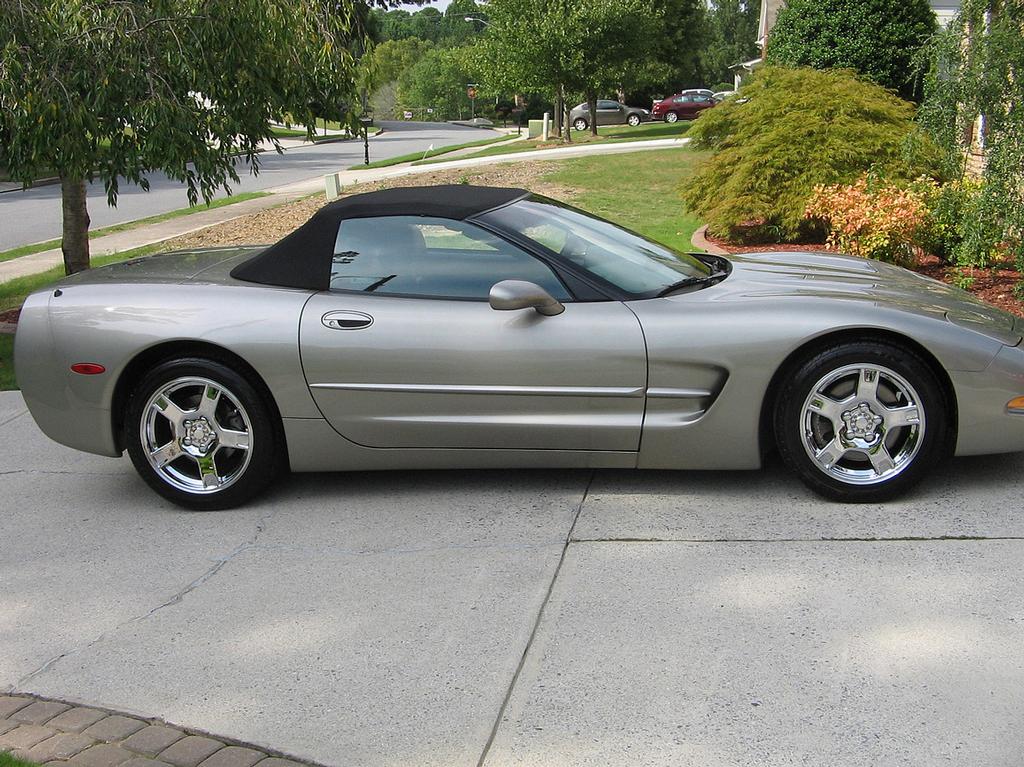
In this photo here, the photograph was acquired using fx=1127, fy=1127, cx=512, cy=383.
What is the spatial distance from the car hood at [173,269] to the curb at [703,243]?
20.1ft

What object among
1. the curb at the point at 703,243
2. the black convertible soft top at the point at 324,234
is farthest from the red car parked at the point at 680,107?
the black convertible soft top at the point at 324,234

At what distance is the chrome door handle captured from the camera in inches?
194

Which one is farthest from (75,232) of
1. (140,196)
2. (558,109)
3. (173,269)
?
(558,109)

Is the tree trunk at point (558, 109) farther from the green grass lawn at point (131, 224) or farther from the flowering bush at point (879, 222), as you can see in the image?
the flowering bush at point (879, 222)

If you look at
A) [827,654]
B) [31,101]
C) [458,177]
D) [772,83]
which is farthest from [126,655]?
[458,177]

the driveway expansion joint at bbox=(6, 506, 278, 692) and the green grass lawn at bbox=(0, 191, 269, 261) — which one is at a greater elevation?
the driveway expansion joint at bbox=(6, 506, 278, 692)

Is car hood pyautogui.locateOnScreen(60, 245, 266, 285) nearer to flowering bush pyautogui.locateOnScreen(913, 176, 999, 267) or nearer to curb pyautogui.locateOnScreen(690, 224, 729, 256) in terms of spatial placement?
flowering bush pyautogui.locateOnScreen(913, 176, 999, 267)

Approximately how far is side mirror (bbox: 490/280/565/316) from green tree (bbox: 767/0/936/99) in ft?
51.5

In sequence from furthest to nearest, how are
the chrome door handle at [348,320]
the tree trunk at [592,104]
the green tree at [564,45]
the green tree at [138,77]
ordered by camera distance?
the tree trunk at [592,104] < the green tree at [564,45] < the green tree at [138,77] < the chrome door handle at [348,320]

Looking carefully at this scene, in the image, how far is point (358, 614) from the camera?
4020 millimetres

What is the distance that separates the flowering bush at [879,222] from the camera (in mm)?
9656

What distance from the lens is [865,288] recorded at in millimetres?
4973

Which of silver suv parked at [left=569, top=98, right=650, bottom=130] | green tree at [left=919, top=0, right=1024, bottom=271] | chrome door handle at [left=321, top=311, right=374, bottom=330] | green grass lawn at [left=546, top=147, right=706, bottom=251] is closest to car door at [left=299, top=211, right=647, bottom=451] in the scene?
chrome door handle at [left=321, top=311, right=374, bottom=330]

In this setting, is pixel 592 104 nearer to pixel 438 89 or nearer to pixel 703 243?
pixel 703 243
